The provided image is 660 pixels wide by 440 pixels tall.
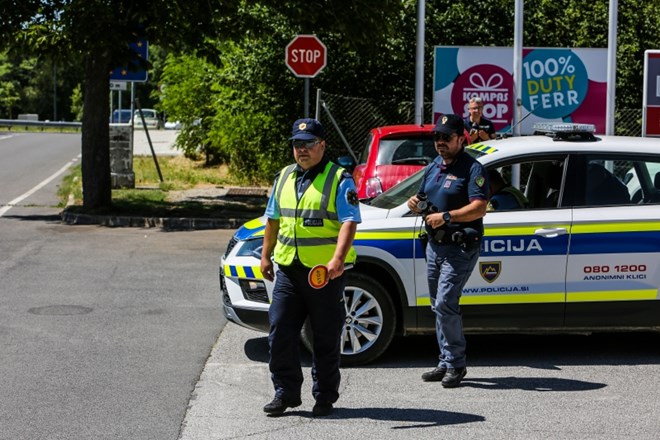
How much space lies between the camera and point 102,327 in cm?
906

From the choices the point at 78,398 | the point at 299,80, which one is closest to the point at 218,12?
the point at 299,80

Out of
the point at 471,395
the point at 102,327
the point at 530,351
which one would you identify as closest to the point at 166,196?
the point at 102,327

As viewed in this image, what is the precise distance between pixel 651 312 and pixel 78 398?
4.13 metres

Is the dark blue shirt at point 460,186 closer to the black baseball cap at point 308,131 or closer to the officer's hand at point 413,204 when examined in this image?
the officer's hand at point 413,204

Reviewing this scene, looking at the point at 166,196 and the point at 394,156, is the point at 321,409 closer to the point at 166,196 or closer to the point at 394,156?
the point at 394,156

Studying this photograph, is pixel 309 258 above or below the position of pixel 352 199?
below

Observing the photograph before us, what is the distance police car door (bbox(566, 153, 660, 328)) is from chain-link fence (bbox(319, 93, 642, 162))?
12.1 metres

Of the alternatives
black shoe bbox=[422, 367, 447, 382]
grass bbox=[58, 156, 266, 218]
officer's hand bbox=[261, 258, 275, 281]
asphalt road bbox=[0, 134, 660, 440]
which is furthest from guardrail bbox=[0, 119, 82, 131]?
officer's hand bbox=[261, 258, 275, 281]

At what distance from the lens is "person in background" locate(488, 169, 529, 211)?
8039 millimetres

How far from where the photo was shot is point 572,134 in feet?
27.2

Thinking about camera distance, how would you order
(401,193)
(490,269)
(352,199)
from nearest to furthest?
(352,199) → (490,269) → (401,193)

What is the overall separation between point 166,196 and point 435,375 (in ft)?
46.6

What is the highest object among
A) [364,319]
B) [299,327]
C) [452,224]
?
[452,224]

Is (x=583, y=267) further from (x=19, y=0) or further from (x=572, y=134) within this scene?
(x=19, y=0)
